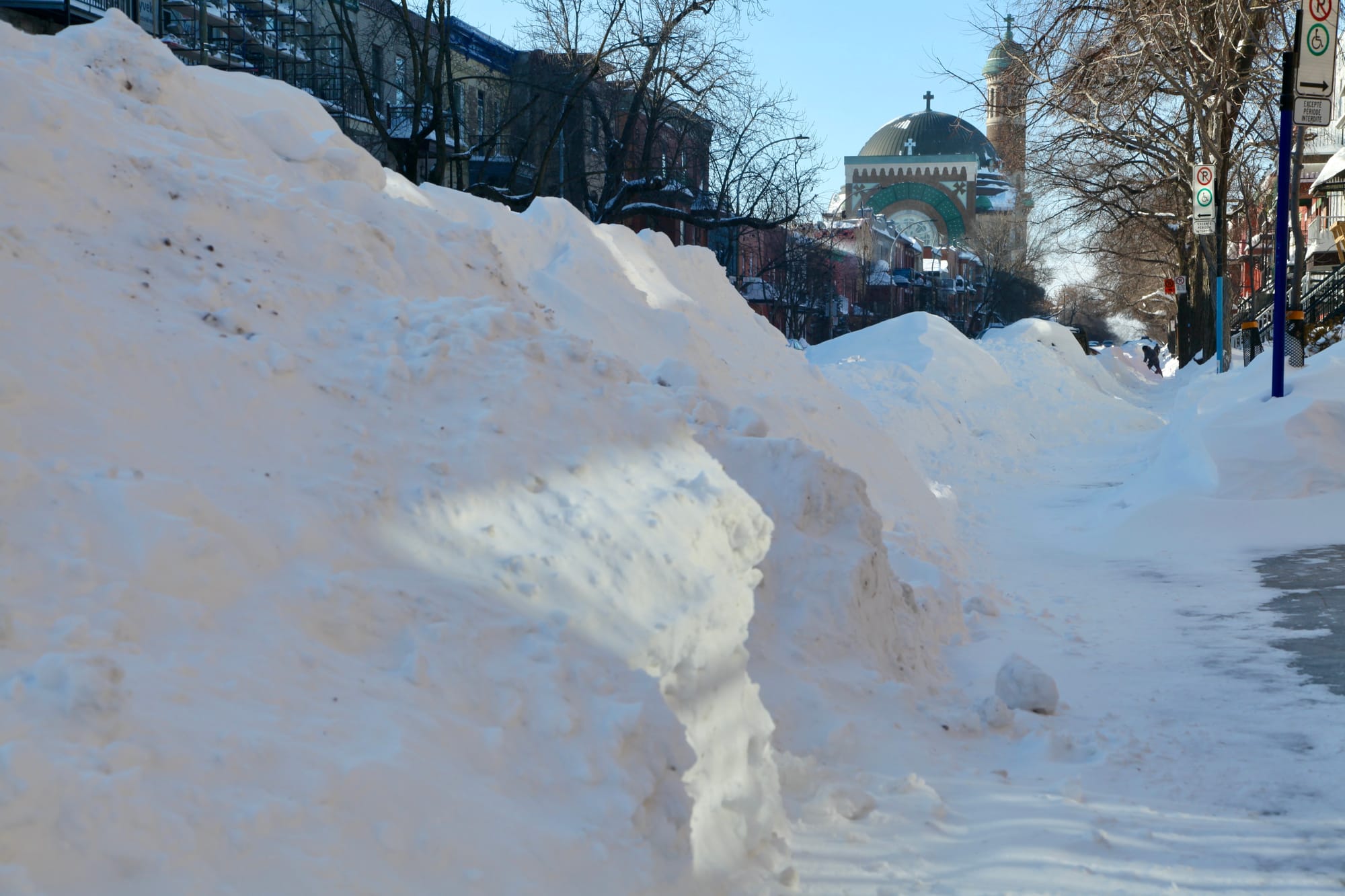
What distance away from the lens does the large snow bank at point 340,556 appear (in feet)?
7.59

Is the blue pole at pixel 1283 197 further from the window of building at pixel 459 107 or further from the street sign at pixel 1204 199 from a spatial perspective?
the window of building at pixel 459 107

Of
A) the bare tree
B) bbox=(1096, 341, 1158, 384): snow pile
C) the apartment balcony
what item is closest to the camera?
the bare tree

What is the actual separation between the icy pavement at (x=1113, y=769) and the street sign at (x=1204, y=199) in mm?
13981

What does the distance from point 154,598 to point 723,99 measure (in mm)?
27440

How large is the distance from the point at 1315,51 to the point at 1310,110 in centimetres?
47

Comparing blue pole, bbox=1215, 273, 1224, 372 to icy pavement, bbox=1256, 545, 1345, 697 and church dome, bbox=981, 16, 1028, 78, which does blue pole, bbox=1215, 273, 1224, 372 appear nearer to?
church dome, bbox=981, 16, 1028, 78

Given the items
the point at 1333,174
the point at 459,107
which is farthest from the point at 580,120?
the point at 1333,174

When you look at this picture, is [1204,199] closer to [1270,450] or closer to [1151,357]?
[1270,450]

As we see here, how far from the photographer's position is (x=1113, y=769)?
13.9 feet

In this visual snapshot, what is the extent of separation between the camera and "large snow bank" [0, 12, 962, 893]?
2312 millimetres

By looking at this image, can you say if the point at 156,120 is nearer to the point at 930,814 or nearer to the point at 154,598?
the point at 154,598

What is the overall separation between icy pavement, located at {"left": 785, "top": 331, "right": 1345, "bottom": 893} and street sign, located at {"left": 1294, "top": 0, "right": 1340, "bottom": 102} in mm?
4629

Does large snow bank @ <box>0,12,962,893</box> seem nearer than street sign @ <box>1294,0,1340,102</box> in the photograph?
Yes

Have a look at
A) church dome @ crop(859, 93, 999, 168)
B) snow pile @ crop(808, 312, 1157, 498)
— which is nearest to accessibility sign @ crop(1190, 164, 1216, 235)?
snow pile @ crop(808, 312, 1157, 498)
